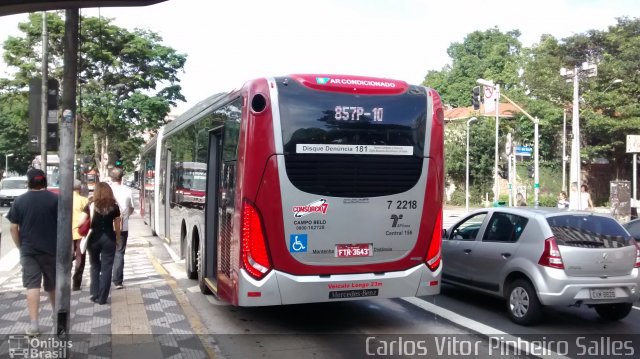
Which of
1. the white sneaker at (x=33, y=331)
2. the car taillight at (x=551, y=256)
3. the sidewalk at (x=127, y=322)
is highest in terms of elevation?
the car taillight at (x=551, y=256)

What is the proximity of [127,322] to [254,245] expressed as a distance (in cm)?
211

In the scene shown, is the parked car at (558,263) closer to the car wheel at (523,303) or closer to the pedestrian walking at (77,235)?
the car wheel at (523,303)

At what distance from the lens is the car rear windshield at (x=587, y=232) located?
7.09 meters

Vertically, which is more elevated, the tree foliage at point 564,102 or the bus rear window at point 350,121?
the tree foliage at point 564,102

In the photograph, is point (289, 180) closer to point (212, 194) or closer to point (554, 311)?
point (212, 194)

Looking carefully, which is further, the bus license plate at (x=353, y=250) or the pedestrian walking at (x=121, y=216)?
the pedestrian walking at (x=121, y=216)

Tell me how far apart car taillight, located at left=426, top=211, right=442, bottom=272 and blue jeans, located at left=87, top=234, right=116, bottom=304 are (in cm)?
432

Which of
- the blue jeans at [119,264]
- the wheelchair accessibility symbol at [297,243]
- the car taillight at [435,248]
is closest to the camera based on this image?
the wheelchair accessibility symbol at [297,243]

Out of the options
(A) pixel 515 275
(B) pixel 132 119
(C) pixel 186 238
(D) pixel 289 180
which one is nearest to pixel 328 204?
(D) pixel 289 180

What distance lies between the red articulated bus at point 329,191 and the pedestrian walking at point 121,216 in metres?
2.42

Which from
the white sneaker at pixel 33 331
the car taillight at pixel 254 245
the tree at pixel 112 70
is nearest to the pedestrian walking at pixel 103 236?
the white sneaker at pixel 33 331

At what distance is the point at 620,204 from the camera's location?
67.7ft

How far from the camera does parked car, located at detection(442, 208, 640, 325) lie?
6.95 meters

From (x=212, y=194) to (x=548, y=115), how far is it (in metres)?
44.5
